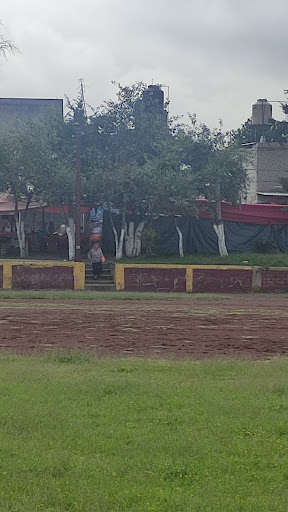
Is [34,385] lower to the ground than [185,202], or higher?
lower

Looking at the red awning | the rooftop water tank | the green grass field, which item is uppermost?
the rooftop water tank

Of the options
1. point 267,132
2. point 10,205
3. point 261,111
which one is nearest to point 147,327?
point 10,205

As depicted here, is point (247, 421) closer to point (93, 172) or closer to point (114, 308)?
point (114, 308)

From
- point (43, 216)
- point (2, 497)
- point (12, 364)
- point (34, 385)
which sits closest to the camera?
point (2, 497)

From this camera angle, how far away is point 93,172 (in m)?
35.0

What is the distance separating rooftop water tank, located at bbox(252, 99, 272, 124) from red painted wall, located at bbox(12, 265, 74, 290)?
38.0 m

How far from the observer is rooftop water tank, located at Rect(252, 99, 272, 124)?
64000mm

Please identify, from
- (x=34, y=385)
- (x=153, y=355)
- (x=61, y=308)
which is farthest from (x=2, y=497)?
(x=61, y=308)

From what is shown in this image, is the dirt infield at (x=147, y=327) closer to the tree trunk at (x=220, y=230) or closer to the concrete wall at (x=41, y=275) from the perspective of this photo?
the concrete wall at (x=41, y=275)

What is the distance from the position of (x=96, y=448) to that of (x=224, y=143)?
30638 millimetres

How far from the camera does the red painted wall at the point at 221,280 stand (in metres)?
30.0

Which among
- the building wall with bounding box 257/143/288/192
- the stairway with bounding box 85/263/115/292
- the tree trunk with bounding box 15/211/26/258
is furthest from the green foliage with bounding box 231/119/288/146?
the stairway with bounding box 85/263/115/292

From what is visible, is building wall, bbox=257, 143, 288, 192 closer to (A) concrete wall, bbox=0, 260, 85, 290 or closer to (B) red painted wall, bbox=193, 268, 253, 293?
(B) red painted wall, bbox=193, 268, 253, 293

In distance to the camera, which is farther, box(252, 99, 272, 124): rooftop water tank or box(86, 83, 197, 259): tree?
box(252, 99, 272, 124): rooftop water tank
